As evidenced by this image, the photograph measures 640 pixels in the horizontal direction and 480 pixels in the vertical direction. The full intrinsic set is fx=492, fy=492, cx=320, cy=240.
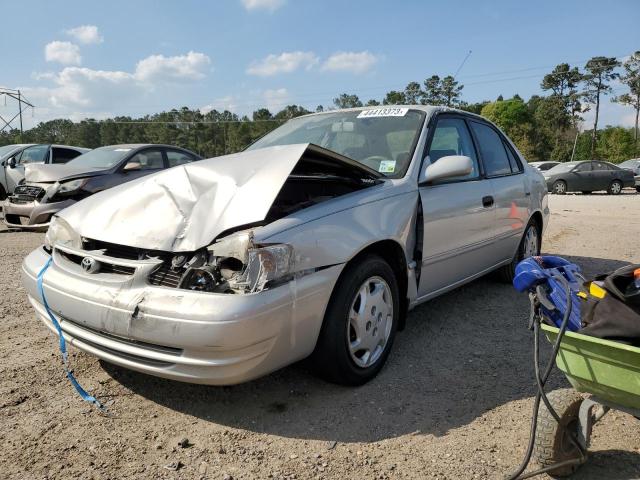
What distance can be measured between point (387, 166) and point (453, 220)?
62 centimetres

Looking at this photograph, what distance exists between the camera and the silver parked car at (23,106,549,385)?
7.08 ft

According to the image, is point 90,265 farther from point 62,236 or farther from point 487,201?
point 487,201

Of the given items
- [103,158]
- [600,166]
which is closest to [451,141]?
[103,158]

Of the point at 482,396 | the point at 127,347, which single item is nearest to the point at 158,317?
the point at 127,347

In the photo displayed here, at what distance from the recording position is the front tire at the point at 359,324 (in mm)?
2521

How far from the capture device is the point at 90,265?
8.13 ft

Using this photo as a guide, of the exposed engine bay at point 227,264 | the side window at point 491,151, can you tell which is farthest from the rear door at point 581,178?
the exposed engine bay at point 227,264

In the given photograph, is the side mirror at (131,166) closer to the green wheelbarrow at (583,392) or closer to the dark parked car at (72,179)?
the dark parked car at (72,179)

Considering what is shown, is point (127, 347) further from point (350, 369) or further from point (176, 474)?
point (350, 369)

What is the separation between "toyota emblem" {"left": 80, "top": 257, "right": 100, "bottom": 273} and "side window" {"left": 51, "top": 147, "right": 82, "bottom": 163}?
1075 centimetres

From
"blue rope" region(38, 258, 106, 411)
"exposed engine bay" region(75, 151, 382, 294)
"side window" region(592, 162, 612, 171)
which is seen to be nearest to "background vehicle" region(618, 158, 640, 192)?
"side window" region(592, 162, 612, 171)

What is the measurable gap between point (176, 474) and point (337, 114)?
9.47ft

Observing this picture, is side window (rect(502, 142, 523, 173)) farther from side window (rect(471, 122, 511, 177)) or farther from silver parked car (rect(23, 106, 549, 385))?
silver parked car (rect(23, 106, 549, 385))

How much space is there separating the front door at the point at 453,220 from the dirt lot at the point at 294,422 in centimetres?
50
